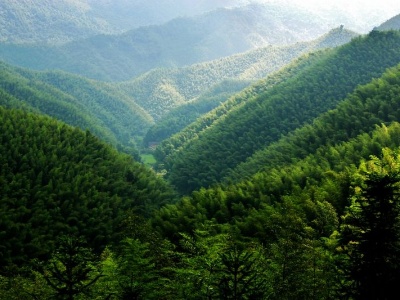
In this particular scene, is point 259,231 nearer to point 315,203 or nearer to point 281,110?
point 315,203

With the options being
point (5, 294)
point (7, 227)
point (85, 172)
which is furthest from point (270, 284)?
point (85, 172)


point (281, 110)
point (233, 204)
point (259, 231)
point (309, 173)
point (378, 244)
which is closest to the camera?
point (378, 244)

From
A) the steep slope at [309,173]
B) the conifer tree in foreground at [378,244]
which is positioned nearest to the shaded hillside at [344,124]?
the steep slope at [309,173]

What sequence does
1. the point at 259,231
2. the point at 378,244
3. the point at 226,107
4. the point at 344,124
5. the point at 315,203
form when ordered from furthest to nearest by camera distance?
the point at 226,107
the point at 344,124
the point at 315,203
the point at 259,231
the point at 378,244

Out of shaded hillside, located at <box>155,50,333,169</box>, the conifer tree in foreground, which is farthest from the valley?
shaded hillside, located at <box>155,50,333,169</box>

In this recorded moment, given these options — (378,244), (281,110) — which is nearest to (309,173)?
(378,244)

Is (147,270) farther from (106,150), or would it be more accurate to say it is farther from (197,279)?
(106,150)

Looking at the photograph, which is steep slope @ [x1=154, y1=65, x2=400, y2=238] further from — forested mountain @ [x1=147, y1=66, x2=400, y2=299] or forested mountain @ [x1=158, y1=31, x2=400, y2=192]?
forested mountain @ [x1=158, y1=31, x2=400, y2=192]
